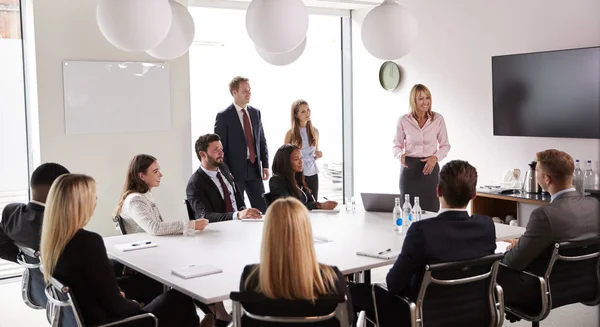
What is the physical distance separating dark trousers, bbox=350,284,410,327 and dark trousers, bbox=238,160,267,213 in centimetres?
280

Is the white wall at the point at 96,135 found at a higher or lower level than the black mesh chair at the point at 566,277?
higher

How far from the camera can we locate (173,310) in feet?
10.3

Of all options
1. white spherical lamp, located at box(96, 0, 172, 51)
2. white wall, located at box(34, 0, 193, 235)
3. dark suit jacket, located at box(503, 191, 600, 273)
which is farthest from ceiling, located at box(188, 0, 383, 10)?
dark suit jacket, located at box(503, 191, 600, 273)

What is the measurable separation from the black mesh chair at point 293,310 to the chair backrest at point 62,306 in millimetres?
711

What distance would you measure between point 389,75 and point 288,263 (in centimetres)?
557

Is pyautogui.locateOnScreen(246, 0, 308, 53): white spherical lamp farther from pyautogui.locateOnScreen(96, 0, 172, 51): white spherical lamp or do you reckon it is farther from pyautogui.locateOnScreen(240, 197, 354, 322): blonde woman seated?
pyautogui.locateOnScreen(240, 197, 354, 322): blonde woman seated

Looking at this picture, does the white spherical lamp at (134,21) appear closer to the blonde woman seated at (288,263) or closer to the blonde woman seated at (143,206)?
the blonde woman seated at (143,206)

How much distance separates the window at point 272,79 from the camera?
23.5 feet

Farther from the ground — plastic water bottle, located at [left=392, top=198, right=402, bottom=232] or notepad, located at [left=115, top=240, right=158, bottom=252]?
plastic water bottle, located at [left=392, top=198, right=402, bottom=232]

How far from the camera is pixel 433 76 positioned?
23.3ft

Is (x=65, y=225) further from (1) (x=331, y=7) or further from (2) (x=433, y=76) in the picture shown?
(1) (x=331, y=7)

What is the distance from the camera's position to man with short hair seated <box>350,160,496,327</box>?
290 cm

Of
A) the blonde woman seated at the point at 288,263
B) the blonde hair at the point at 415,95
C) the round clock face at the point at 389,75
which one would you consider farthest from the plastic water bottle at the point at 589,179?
the blonde woman seated at the point at 288,263

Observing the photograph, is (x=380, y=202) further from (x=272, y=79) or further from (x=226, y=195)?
(x=272, y=79)
